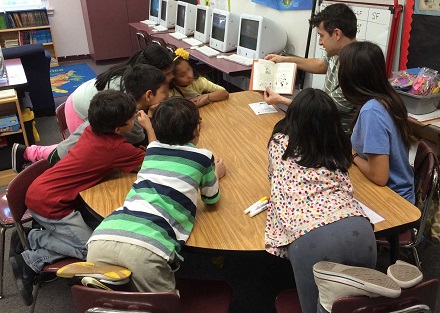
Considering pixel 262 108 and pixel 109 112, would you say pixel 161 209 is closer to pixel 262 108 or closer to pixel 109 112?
pixel 109 112

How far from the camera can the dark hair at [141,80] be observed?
6.71 feet

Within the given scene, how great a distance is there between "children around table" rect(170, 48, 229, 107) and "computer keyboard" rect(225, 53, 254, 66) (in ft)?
3.56

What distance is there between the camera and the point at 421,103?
231 cm

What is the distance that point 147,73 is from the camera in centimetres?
204

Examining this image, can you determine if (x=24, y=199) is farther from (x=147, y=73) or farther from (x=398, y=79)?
(x=398, y=79)

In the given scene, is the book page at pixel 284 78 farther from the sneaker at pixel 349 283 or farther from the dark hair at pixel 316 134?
the sneaker at pixel 349 283

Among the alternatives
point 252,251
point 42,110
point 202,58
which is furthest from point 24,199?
point 42,110

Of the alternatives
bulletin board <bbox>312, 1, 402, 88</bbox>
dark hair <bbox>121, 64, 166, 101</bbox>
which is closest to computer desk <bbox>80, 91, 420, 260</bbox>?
dark hair <bbox>121, 64, 166, 101</bbox>

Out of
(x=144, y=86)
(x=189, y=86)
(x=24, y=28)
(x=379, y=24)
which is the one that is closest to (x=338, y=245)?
(x=144, y=86)

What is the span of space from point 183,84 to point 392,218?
5.09ft

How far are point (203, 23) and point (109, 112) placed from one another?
3123 millimetres

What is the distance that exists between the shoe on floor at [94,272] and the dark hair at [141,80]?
1092mm

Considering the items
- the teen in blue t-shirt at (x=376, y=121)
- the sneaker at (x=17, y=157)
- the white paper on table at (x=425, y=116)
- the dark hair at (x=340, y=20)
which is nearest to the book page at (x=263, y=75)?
the dark hair at (x=340, y=20)

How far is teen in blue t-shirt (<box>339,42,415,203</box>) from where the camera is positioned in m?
1.51
